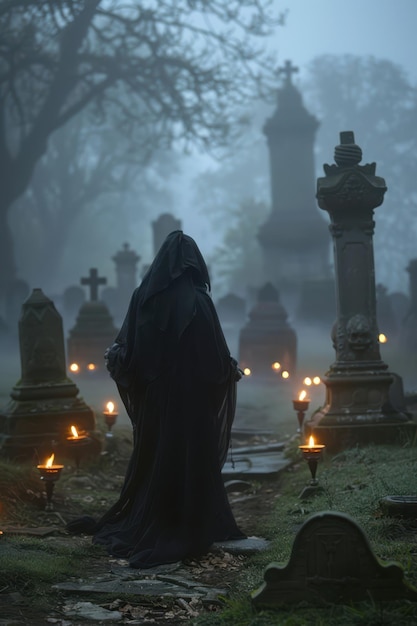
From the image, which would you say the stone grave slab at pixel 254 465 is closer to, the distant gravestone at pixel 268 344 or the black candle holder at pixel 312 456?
the black candle holder at pixel 312 456

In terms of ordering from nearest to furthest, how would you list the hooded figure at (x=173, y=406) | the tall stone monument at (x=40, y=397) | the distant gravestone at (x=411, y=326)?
the hooded figure at (x=173, y=406) < the tall stone monument at (x=40, y=397) < the distant gravestone at (x=411, y=326)

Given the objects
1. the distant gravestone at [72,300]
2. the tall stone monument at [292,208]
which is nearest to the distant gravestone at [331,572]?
the tall stone monument at [292,208]

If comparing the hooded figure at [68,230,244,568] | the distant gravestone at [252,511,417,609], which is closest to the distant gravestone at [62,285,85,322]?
the hooded figure at [68,230,244,568]

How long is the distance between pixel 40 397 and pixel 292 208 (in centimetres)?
2086

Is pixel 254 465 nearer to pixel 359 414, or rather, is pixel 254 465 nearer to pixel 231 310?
pixel 359 414

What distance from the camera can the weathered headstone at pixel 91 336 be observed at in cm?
2084

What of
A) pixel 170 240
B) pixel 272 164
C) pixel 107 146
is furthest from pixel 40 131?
pixel 170 240

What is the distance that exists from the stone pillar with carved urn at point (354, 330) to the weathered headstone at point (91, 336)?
9503 mm

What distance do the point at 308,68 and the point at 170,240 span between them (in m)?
50.9

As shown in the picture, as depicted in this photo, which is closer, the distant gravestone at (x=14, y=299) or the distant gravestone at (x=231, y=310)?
the distant gravestone at (x=231, y=310)

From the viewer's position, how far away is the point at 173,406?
24.0 ft

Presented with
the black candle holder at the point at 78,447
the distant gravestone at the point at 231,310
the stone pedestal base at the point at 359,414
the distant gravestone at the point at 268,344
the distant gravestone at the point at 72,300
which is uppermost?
the distant gravestone at the point at 72,300

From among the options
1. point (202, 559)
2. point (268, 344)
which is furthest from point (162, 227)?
point (202, 559)

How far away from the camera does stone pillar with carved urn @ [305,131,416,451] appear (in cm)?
1112
